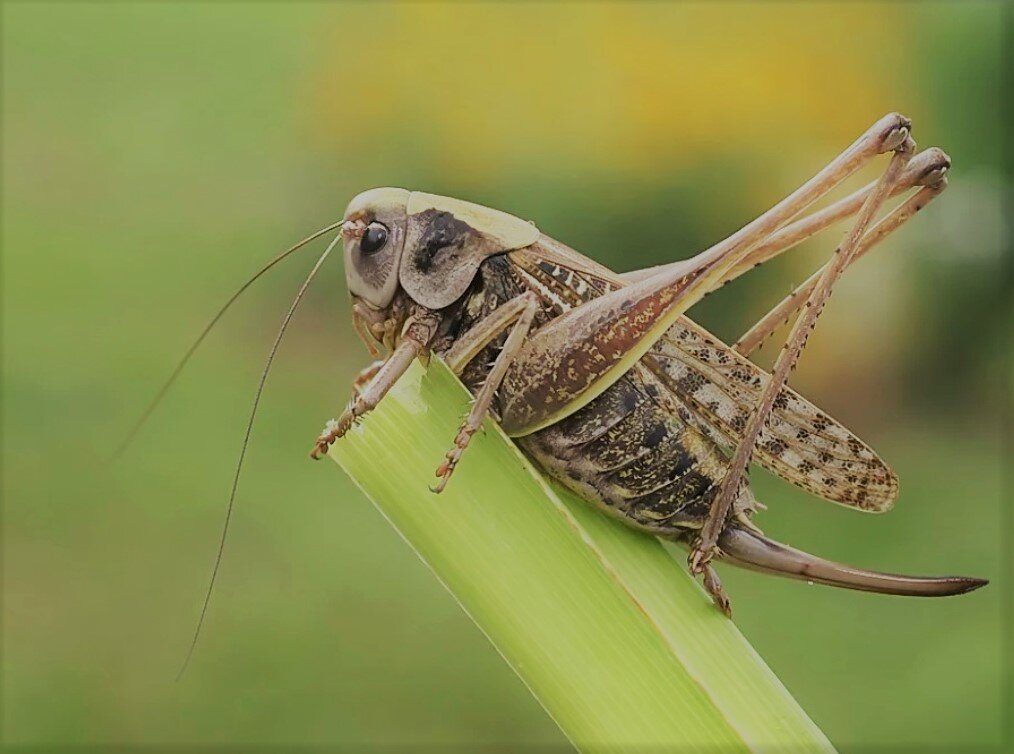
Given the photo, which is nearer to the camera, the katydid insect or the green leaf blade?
the green leaf blade

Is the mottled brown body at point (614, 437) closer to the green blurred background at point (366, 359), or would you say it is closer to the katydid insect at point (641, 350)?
the katydid insect at point (641, 350)

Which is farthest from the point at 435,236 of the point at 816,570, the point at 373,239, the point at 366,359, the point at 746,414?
the point at 366,359

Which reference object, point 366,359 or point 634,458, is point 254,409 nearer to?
point 634,458

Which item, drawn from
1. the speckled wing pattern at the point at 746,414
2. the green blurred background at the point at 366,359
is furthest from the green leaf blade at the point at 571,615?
the green blurred background at the point at 366,359

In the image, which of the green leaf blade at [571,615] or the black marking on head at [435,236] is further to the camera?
the black marking on head at [435,236]

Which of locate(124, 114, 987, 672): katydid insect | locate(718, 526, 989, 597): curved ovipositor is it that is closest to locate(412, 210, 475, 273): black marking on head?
locate(124, 114, 987, 672): katydid insect

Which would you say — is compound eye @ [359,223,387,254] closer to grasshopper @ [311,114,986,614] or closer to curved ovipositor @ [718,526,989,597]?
grasshopper @ [311,114,986,614]

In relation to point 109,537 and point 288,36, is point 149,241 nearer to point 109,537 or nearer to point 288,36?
point 288,36
